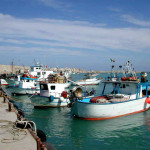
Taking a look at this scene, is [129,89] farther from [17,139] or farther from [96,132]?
[17,139]

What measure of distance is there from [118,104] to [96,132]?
4.15 meters

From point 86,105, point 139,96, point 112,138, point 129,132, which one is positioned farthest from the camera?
point 139,96

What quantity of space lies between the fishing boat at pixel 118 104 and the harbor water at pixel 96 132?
0.52 meters

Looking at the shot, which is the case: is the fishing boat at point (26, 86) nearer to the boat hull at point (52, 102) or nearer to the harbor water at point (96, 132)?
the boat hull at point (52, 102)

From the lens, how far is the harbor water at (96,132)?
12109mm

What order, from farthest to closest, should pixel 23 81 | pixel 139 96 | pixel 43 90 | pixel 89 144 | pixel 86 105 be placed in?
pixel 23 81
pixel 43 90
pixel 139 96
pixel 86 105
pixel 89 144

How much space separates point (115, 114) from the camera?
17.4 meters

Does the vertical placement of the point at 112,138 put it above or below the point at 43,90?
below

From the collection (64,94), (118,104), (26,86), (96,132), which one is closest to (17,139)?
(96,132)

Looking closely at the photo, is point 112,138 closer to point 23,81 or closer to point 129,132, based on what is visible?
point 129,132

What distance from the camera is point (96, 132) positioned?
14.3m

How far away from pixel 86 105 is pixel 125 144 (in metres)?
4.99

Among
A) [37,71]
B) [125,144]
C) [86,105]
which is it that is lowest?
[125,144]

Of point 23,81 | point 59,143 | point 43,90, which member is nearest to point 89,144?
point 59,143
